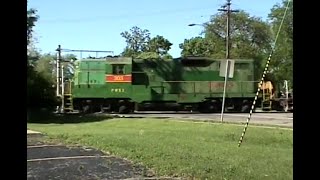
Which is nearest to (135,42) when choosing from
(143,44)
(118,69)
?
(143,44)

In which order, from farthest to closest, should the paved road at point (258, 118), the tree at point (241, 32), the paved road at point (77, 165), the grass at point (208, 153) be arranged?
1. the tree at point (241, 32)
2. the paved road at point (258, 118)
3. the paved road at point (77, 165)
4. the grass at point (208, 153)

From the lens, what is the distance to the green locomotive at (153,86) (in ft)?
116

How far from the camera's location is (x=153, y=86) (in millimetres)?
35562

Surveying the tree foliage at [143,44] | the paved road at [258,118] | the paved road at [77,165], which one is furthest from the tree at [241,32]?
the paved road at [77,165]

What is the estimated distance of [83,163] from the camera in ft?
30.3

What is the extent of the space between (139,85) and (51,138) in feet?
66.9

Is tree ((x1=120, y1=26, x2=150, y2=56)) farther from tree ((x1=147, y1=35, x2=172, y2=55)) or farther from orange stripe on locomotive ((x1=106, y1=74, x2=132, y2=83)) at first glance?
orange stripe on locomotive ((x1=106, y1=74, x2=132, y2=83))

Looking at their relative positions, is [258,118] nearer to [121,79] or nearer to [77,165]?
[121,79]

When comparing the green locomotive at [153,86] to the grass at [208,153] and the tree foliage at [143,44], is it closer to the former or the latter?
the grass at [208,153]
